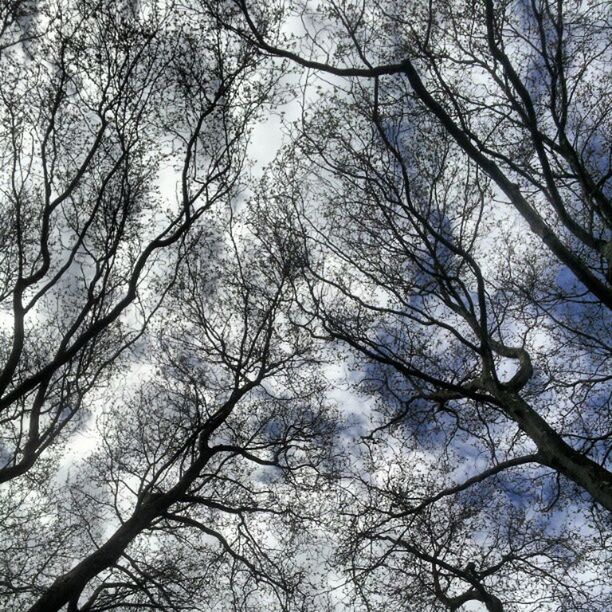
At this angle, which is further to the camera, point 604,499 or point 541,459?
point 541,459

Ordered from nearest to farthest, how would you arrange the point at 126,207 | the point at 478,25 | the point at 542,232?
the point at 542,232 < the point at 126,207 < the point at 478,25

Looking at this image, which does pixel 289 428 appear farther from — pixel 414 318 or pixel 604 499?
pixel 604 499

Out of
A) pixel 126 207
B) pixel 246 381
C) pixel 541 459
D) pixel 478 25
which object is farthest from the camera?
pixel 246 381

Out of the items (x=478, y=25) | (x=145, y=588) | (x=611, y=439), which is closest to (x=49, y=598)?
(x=145, y=588)

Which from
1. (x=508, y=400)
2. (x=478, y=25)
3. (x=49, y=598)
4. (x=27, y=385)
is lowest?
(x=49, y=598)

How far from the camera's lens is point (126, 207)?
21.3 ft

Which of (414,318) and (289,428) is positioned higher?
(414,318)

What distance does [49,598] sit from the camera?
21.5 feet

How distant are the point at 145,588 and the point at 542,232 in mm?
8421

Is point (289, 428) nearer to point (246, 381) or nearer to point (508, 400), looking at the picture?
point (246, 381)

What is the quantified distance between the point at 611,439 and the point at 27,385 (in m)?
8.47

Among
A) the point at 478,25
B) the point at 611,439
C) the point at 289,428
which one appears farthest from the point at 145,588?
the point at 478,25

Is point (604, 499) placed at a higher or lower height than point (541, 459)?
lower

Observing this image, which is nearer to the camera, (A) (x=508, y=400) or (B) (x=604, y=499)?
(B) (x=604, y=499)
